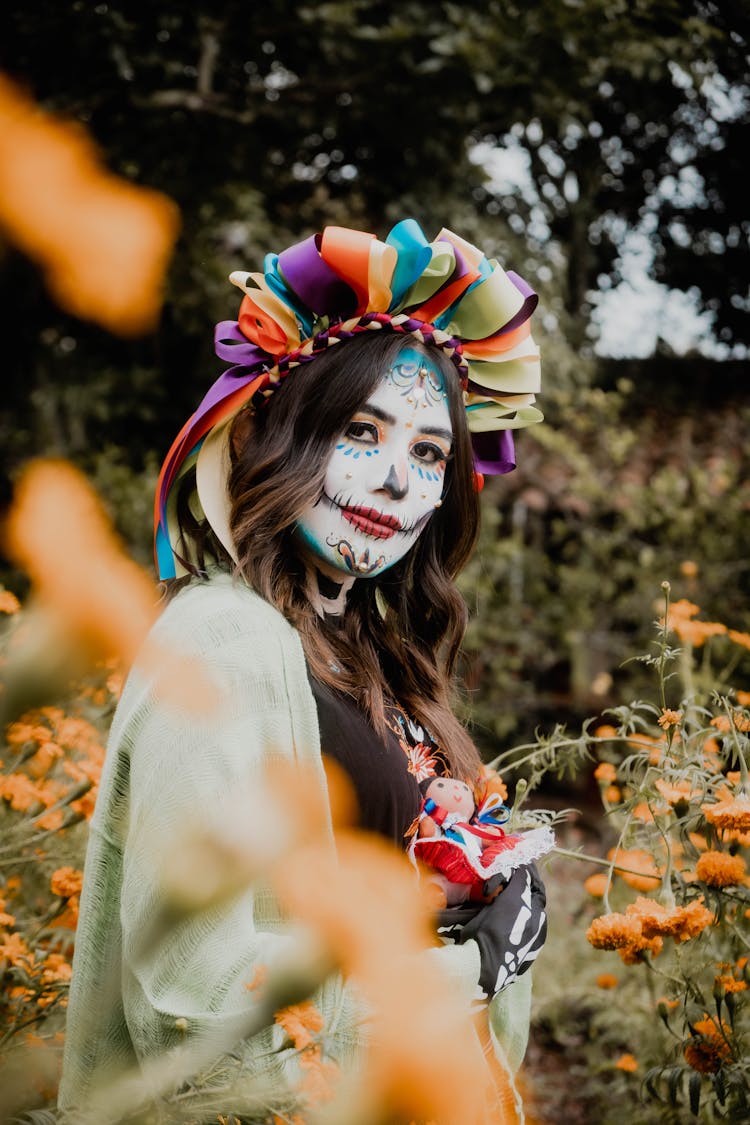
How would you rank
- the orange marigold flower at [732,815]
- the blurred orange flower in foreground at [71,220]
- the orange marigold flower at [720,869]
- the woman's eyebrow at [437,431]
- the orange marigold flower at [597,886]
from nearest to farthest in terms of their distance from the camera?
the blurred orange flower in foreground at [71,220]
the orange marigold flower at [732,815]
the orange marigold flower at [720,869]
the woman's eyebrow at [437,431]
the orange marigold flower at [597,886]

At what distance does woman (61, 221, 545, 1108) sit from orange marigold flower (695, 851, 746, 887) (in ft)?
0.73

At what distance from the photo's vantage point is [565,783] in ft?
15.8

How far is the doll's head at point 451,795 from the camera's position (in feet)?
4.45

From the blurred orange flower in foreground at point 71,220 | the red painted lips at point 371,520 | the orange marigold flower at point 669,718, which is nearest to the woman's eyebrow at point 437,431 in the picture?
the red painted lips at point 371,520

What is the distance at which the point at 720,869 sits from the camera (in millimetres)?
1188

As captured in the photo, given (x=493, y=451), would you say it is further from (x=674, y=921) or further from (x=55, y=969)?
(x=55, y=969)

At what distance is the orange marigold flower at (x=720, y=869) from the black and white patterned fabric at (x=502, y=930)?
0.72 ft

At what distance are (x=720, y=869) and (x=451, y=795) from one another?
0.36 m

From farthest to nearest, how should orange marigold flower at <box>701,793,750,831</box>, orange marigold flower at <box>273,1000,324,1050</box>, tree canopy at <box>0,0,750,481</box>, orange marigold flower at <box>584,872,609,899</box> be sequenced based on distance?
tree canopy at <box>0,0,750,481</box> < orange marigold flower at <box>584,872,609,899</box> < orange marigold flower at <box>701,793,750,831</box> < orange marigold flower at <box>273,1000,324,1050</box>

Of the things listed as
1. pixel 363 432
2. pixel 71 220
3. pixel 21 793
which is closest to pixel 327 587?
pixel 363 432

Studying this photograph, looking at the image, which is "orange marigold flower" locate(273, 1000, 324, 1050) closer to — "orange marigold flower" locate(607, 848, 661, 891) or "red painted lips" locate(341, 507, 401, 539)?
"orange marigold flower" locate(607, 848, 661, 891)

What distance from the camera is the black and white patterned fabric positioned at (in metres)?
1.18

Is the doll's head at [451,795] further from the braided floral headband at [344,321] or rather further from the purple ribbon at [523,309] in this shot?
the purple ribbon at [523,309]

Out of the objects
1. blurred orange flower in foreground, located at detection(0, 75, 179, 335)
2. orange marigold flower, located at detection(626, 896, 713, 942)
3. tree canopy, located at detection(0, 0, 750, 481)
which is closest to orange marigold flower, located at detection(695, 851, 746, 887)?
orange marigold flower, located at detection(626, 896, 713, 942)
